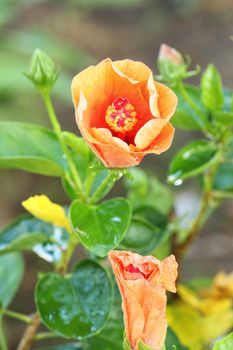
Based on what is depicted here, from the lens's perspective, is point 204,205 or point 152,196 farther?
point 152,196

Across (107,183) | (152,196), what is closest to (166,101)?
(107,183)

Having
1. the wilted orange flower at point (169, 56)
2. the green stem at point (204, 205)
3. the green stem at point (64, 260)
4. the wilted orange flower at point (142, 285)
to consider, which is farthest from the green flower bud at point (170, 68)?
the wilted orange flower at point (142, 285)

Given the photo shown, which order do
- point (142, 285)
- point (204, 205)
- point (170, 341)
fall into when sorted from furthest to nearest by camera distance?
point (204, 205), point (170, 341), point (142, 285)

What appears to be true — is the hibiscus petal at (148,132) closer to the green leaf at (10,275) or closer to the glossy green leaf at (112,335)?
the glossy green leaf at (112,335)

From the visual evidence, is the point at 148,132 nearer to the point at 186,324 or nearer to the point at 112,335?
the point at 112,335

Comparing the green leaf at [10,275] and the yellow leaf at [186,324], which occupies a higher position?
the green leaf at [10,275]

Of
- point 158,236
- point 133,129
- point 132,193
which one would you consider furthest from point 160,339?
point 132,193

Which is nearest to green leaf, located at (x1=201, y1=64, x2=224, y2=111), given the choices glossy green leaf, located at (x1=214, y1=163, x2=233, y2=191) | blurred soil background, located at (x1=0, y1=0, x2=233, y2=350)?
glossy green leaf, located at (x1=214, y1=163, x2=233, y2=191)
